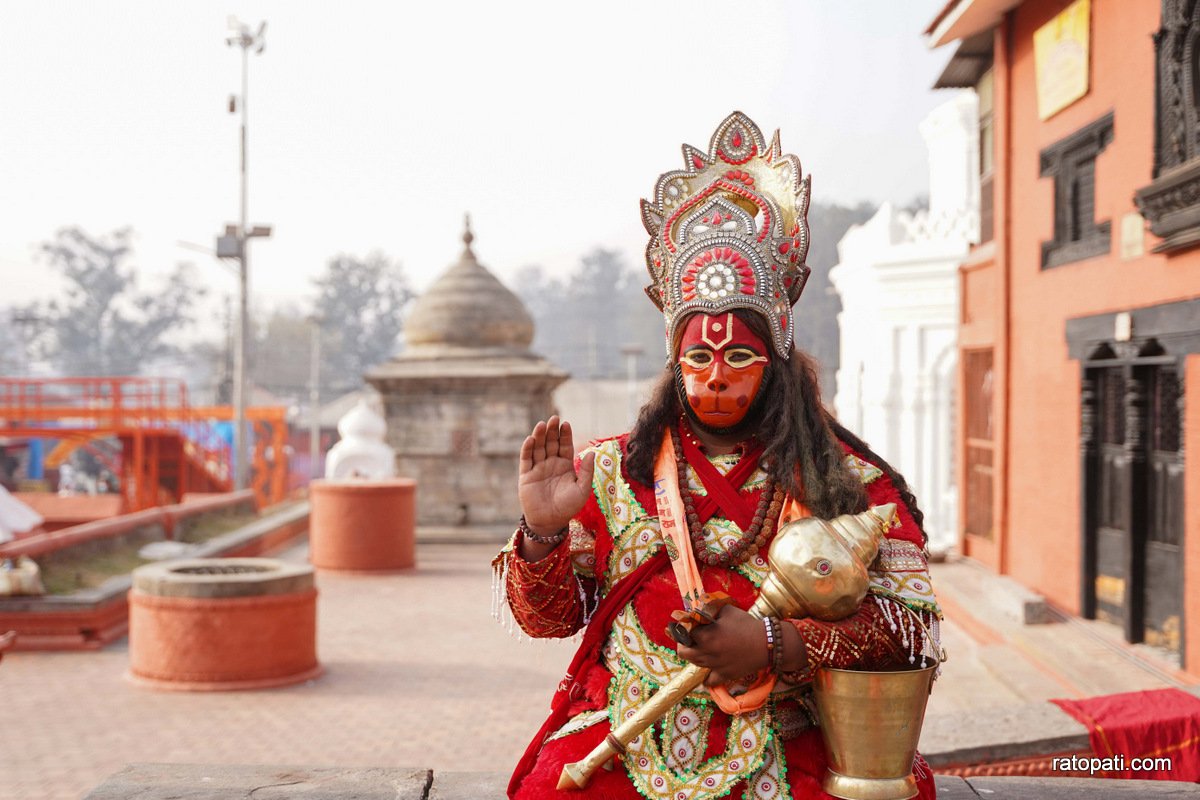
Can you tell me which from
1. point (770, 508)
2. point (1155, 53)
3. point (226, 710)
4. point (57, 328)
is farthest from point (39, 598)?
point (57, 328)

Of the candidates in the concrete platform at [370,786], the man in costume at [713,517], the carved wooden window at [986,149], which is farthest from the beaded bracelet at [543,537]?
the carved wooden window at [986,149]

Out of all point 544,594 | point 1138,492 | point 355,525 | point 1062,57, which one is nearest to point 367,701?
point 1138,492

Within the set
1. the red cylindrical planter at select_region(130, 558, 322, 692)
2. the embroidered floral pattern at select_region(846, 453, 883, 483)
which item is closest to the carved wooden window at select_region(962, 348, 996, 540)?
the red cylindrical planter at select_region(130, 558, 322, 692)

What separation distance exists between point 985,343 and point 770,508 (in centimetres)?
1000

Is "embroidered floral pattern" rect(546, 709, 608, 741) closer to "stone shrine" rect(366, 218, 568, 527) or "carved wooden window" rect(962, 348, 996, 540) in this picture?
"carved wooden window" rect(962, 348, 996, 540)

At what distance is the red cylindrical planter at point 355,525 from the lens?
1460cm

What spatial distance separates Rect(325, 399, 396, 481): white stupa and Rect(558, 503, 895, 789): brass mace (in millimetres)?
14586

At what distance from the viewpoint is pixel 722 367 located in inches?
113

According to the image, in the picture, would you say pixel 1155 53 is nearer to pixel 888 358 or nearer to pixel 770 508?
pixel 770 508

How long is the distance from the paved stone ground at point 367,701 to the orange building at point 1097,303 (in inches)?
28.4

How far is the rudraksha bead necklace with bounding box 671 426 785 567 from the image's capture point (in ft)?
9.20

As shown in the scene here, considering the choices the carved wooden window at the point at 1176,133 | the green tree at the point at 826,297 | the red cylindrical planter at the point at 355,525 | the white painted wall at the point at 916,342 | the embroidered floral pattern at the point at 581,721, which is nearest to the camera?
the embroidered floral pattern at the point at 581,721

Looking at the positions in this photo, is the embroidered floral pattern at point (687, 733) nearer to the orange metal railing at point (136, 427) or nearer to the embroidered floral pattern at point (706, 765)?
the embroidered floral pattern at point (706, 765)

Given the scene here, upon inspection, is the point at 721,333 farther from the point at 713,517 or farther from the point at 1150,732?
the point at 1150,732
